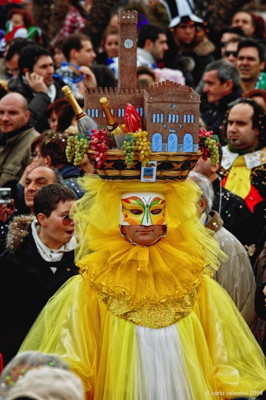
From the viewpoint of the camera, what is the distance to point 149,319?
6656 mm

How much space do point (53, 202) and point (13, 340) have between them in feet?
3.26

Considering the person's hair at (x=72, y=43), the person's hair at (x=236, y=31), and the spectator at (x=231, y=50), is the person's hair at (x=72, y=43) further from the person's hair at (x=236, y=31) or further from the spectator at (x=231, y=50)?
the person's hair at (x=236, y=31)

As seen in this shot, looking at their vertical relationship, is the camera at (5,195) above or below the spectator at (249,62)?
below

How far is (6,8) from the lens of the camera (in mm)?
15398

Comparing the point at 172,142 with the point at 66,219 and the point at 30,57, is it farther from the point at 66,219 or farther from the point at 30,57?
the point at 30,57

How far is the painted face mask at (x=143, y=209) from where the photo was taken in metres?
6.68

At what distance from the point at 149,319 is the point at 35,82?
5559 mm

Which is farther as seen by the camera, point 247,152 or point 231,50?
point 231,50

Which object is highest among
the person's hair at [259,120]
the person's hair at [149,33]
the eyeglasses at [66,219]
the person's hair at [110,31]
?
the person's hair at [110,31]

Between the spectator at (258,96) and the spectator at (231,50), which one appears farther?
the spectator at (231,50)

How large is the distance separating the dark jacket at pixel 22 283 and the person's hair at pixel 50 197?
0.22 metres

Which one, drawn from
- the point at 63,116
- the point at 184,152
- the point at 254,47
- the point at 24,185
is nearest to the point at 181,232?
the point at 184,152

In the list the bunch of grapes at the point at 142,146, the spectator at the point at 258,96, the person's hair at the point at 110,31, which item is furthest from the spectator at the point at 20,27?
the bunch of grapes at the point at 142,146

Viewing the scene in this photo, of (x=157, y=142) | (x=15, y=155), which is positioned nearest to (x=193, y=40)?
(x=15, y=155)
